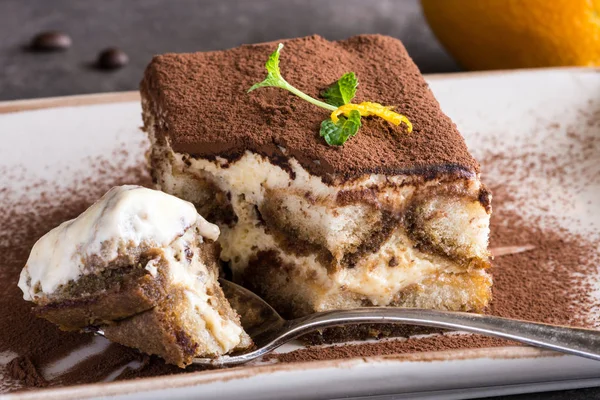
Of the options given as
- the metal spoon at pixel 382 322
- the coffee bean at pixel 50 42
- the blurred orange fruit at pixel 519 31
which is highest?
the blurred orange fruit at pixel 519 31

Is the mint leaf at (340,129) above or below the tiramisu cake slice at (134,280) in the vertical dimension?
above

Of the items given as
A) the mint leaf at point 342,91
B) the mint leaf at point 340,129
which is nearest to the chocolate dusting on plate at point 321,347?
the mint leaf at point 340,129

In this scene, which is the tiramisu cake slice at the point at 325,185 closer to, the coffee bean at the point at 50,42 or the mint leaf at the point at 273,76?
the mint leaf at the point at 273,76

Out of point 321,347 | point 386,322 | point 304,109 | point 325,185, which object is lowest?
point 321,347

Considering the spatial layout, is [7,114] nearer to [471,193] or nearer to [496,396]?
[471,193]

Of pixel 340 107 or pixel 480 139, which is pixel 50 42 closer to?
pixel 480 139

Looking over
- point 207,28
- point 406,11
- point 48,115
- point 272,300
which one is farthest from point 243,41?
point 272,300

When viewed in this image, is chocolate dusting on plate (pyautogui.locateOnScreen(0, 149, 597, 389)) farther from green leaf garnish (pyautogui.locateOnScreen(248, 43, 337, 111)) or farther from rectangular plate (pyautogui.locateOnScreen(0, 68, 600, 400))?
green leaf garnish (pyautogui.locateOnScreen(248, 43, 337, 111))

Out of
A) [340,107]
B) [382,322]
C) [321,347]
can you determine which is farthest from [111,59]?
[382,322]
